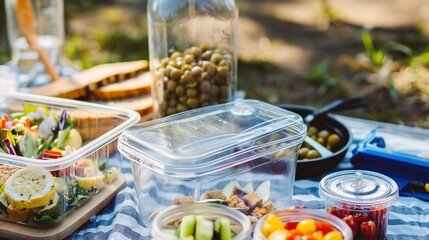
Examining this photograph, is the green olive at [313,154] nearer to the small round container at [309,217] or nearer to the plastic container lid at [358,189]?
the plastic container lid at [358,189]

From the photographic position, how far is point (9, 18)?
2113 millimetres

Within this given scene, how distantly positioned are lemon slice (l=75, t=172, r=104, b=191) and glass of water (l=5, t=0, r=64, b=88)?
2.72 feet

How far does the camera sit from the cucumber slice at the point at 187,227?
3.42ft

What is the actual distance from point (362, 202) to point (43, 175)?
595mm

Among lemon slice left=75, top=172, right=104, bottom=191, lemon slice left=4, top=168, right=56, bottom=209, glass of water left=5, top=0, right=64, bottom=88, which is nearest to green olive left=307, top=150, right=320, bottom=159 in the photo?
lemon slice left=75, top=172, right=104, bottom=191

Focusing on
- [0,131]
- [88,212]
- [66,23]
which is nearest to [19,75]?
[0,131]

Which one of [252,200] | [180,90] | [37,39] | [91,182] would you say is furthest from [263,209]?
[37,39]

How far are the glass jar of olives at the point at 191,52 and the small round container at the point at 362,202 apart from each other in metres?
0.51

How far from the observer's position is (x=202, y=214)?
1108mm

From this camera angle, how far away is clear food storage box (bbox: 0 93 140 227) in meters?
1.19

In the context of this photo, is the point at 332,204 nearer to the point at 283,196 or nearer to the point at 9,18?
the point at 283,196

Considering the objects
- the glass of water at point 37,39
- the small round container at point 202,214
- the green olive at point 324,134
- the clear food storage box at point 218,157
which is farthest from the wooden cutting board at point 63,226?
the glass of water at point 37,39

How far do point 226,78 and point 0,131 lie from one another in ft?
1.95

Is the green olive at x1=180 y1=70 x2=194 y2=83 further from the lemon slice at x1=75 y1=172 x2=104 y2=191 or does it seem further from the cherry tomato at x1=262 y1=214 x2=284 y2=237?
the cherry tomato at x1=262 y1=214 x2=284 y2=237
